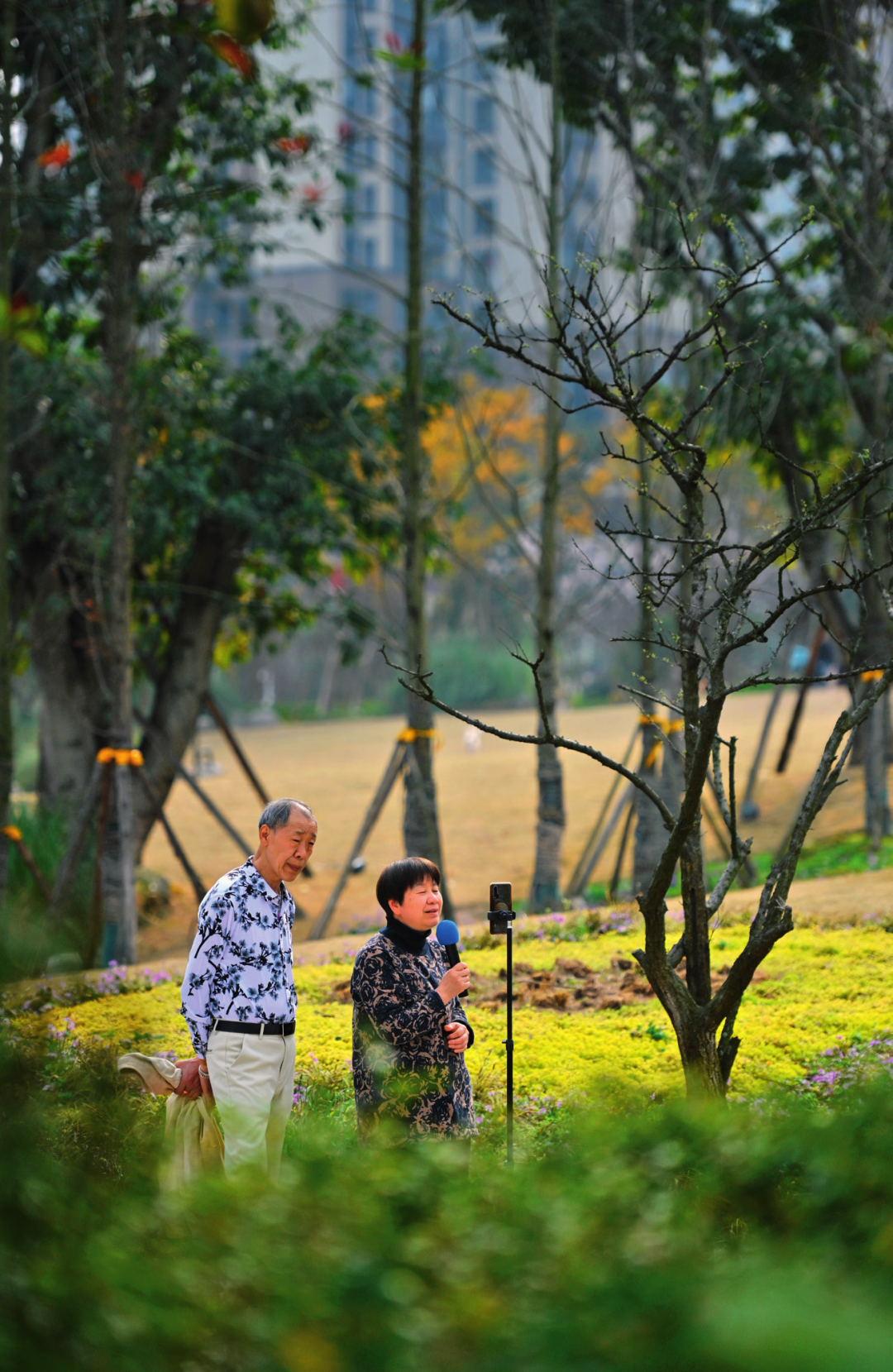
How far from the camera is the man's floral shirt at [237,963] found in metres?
3.74

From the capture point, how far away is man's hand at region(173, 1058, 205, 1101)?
3777 mm

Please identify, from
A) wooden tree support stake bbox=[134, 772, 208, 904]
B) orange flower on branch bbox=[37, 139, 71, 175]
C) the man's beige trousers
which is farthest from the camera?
wooden tree support stake bbox=[134, 772, 208, 904]

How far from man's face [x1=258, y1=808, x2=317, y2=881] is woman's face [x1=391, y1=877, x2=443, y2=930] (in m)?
0.30

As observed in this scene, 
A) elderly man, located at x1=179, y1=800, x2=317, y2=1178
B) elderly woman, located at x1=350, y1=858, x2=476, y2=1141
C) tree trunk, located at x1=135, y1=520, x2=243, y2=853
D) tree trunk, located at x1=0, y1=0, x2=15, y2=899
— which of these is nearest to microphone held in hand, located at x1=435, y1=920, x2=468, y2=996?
elderly woman, located at x1=350, y1=858, x2=476, y2=1141

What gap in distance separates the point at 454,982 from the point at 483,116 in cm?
5127

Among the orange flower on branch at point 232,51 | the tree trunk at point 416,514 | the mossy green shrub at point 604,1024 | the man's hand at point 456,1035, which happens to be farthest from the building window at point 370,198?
the orange flower on branch at point 232,51

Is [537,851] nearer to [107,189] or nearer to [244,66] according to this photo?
[107,189]

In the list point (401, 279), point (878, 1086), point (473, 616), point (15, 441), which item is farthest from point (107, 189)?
point (401, 279)

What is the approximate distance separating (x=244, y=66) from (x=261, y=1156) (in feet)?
9.22

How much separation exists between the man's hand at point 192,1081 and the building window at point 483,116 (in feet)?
160

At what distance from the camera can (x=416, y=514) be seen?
9609 mm

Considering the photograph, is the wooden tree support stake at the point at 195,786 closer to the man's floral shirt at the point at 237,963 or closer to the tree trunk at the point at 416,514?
the tree trunk at the point at 416,514

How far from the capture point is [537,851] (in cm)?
1066

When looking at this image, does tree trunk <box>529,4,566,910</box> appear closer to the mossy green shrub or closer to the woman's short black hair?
the mossy green shrub
